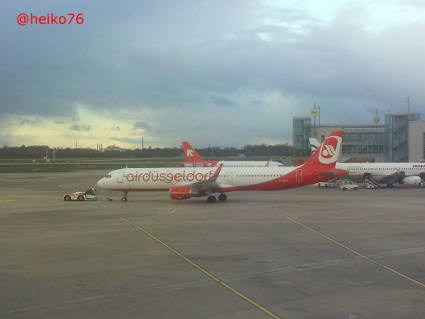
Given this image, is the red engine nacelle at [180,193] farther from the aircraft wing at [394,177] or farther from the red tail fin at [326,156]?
the aircraft wing at [394,177]

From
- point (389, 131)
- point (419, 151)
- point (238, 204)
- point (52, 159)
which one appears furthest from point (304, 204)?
point (52, 159)

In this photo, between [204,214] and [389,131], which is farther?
[389,131]

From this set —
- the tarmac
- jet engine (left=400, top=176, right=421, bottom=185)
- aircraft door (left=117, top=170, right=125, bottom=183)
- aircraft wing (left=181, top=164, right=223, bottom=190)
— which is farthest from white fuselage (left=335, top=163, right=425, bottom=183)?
aircraft door (left=117, top=170, right=125, bottom=183)

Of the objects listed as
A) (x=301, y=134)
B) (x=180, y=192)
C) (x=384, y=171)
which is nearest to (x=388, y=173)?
(x=384, y=171)

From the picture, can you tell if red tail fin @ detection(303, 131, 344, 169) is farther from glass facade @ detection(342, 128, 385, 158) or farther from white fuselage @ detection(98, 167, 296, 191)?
glass facade @ detection(342, 128, 385, 158)

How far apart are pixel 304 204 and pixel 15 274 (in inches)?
972

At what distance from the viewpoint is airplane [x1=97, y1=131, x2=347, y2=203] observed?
3428 cm

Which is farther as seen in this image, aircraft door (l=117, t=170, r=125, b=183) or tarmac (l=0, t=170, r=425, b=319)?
aircraft door (l=117, t=170, r=125, b=183)

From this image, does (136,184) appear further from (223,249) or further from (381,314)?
(381,314)

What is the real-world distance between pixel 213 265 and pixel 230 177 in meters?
21.1

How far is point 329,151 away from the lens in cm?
3484

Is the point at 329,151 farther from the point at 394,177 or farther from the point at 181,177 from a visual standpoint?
the point at 394,177

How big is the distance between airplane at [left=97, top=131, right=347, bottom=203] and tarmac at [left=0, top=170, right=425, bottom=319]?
278 inches

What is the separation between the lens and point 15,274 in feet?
43.4
